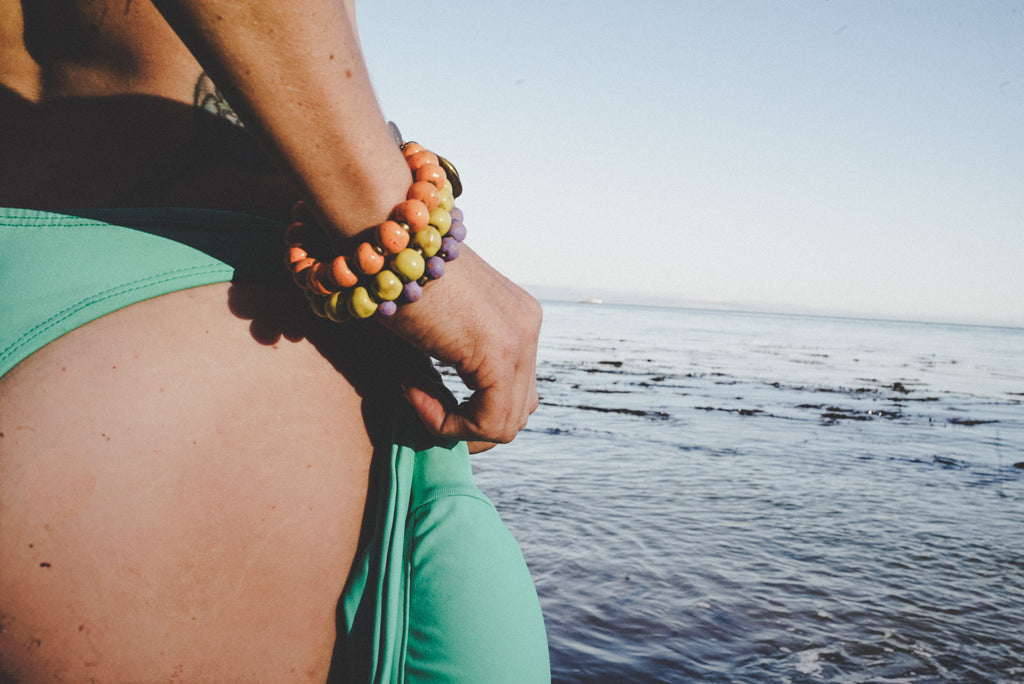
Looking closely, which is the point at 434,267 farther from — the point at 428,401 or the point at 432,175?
the point at 428,401

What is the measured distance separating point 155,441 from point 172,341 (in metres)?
0.13

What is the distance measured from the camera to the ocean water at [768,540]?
11.7 feet

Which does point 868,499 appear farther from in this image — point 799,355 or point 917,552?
point 799,355

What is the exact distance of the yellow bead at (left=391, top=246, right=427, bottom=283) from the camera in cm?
82

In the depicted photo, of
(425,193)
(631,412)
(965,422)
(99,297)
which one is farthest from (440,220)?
(965,422)

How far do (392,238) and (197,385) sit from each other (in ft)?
1.04

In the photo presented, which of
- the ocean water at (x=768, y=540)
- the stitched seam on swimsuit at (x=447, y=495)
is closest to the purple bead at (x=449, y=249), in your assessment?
the stitched seam on swimsuit at (x=447, y=495)

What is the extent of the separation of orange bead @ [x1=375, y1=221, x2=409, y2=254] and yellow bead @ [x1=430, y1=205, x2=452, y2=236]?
0.05 m

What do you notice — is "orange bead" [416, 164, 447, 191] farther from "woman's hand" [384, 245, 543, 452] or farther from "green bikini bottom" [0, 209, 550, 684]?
"green bikini bottom" [0, 209, 550, 684]

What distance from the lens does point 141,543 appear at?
0.76 meters

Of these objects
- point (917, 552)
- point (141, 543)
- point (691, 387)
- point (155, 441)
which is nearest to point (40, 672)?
point (141, 543)

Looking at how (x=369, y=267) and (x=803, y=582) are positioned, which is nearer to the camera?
(x=369, y=267)

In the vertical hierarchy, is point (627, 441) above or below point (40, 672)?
below

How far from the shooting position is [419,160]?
2.98 ft
